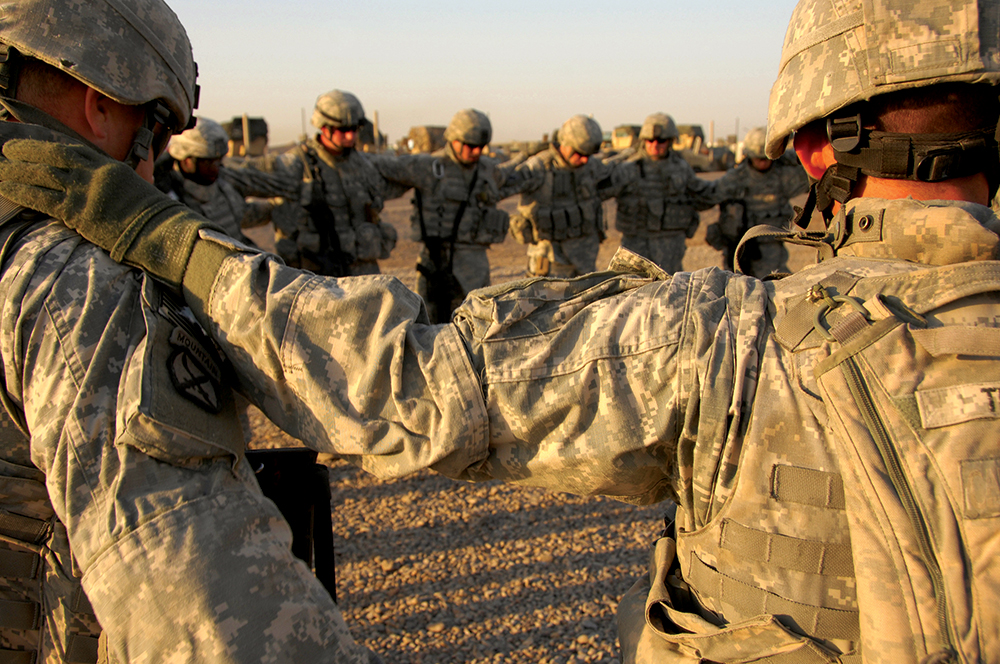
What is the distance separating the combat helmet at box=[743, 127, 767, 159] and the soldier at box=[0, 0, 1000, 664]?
26.2 ft

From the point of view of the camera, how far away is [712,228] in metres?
9.63

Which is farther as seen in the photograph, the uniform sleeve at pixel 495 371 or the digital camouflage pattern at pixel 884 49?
the digital camouflage pattern at pixel 884 49

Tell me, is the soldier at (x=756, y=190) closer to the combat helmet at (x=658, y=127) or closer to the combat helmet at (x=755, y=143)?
the combat helmet at (x=755, y=143)

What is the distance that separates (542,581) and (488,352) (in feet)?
9.20

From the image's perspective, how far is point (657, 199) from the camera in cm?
916

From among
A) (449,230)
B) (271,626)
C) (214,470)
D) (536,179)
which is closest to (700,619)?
(271,626)

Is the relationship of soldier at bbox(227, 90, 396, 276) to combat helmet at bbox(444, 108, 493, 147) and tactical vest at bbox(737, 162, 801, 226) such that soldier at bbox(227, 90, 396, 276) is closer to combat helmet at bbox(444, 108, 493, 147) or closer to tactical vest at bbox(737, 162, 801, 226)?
combat helmet at bbox(444, 108, 493, 147)

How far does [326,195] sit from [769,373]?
637 centimetres

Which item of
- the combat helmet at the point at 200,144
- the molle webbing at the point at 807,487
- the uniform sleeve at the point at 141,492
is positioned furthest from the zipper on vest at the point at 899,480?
the combat helmet at the point at 200,144

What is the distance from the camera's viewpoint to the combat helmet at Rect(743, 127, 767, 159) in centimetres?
893

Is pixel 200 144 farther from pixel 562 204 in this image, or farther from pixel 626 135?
pixel 626 135

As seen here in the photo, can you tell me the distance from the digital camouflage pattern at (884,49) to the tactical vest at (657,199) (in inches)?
302

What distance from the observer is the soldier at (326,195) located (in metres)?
7.05

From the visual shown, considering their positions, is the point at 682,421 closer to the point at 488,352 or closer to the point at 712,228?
Answer: the point at 488,352
